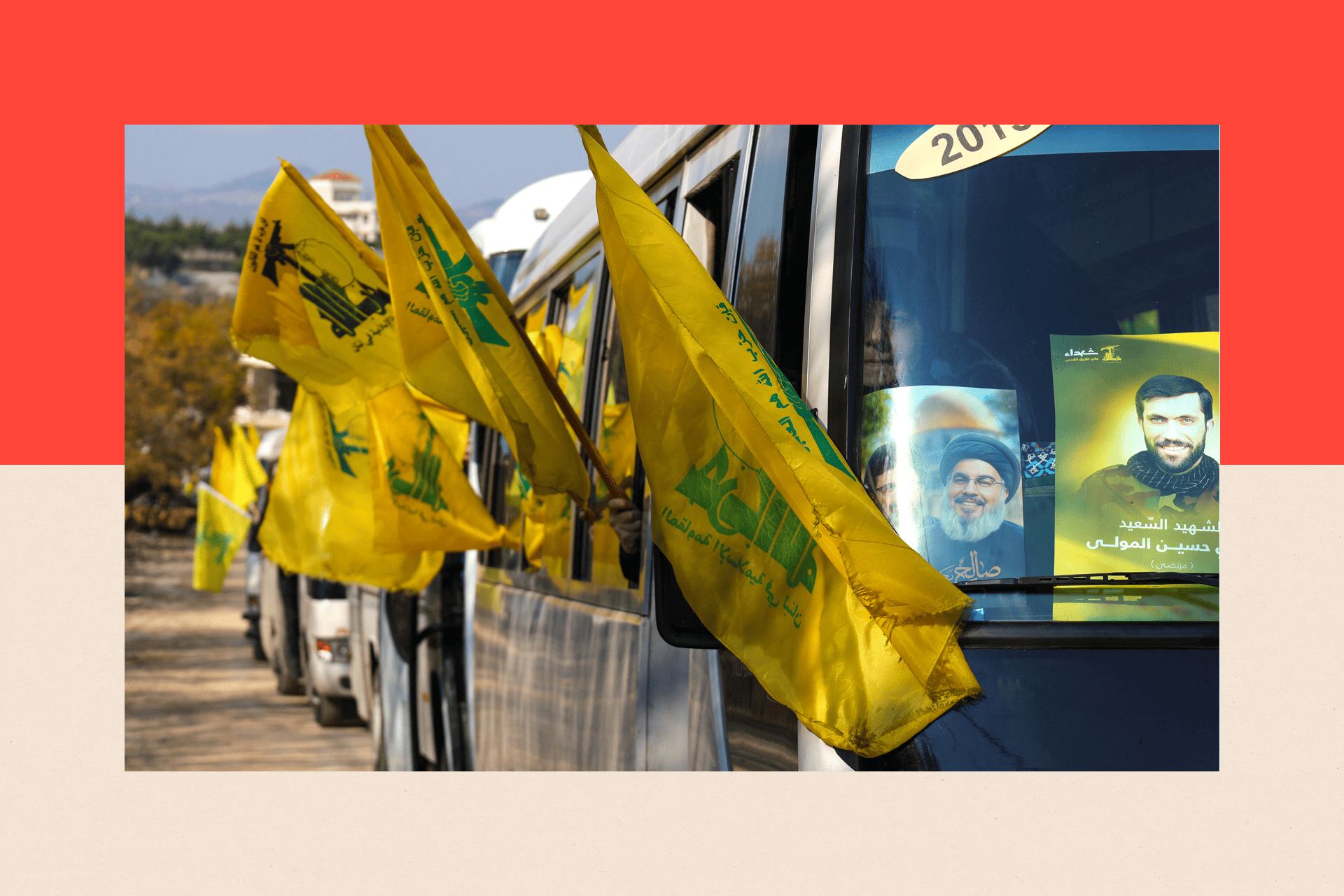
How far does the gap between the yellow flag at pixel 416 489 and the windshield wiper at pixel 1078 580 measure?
293 cm

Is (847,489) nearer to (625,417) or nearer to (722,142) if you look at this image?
(722,142)

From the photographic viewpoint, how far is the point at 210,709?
1350 centimetres

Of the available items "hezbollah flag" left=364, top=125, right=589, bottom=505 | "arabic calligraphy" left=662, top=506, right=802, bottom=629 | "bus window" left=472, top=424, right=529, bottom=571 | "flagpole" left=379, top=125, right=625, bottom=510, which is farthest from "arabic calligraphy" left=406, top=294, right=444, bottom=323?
"bus window" left=472, top=424, right=529, bottom=571

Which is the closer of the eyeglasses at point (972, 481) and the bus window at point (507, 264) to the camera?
the eyeglasses at point (972, 481)

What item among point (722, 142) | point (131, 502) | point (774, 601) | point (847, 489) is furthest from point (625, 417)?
point (131, 502)

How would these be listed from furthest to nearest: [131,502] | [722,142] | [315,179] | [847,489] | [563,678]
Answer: [131,502] < [315,179] < [563,678] < [722,142] < [847,489]

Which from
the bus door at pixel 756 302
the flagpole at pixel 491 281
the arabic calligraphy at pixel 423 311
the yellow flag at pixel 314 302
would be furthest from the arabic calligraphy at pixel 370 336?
the bus door at pixel 756 302

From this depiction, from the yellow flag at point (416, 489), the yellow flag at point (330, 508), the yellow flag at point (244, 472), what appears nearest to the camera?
the yellow flag at point (416, 489)

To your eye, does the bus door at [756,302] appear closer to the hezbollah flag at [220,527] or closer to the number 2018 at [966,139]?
the number 2018 at [966,139]

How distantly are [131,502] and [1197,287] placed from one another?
41452mm

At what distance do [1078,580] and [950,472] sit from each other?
0.32 meters

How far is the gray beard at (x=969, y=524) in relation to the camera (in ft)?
7.53

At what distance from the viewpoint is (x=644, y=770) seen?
10.6 ft

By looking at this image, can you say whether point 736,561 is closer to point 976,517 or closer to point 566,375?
point 976,517
